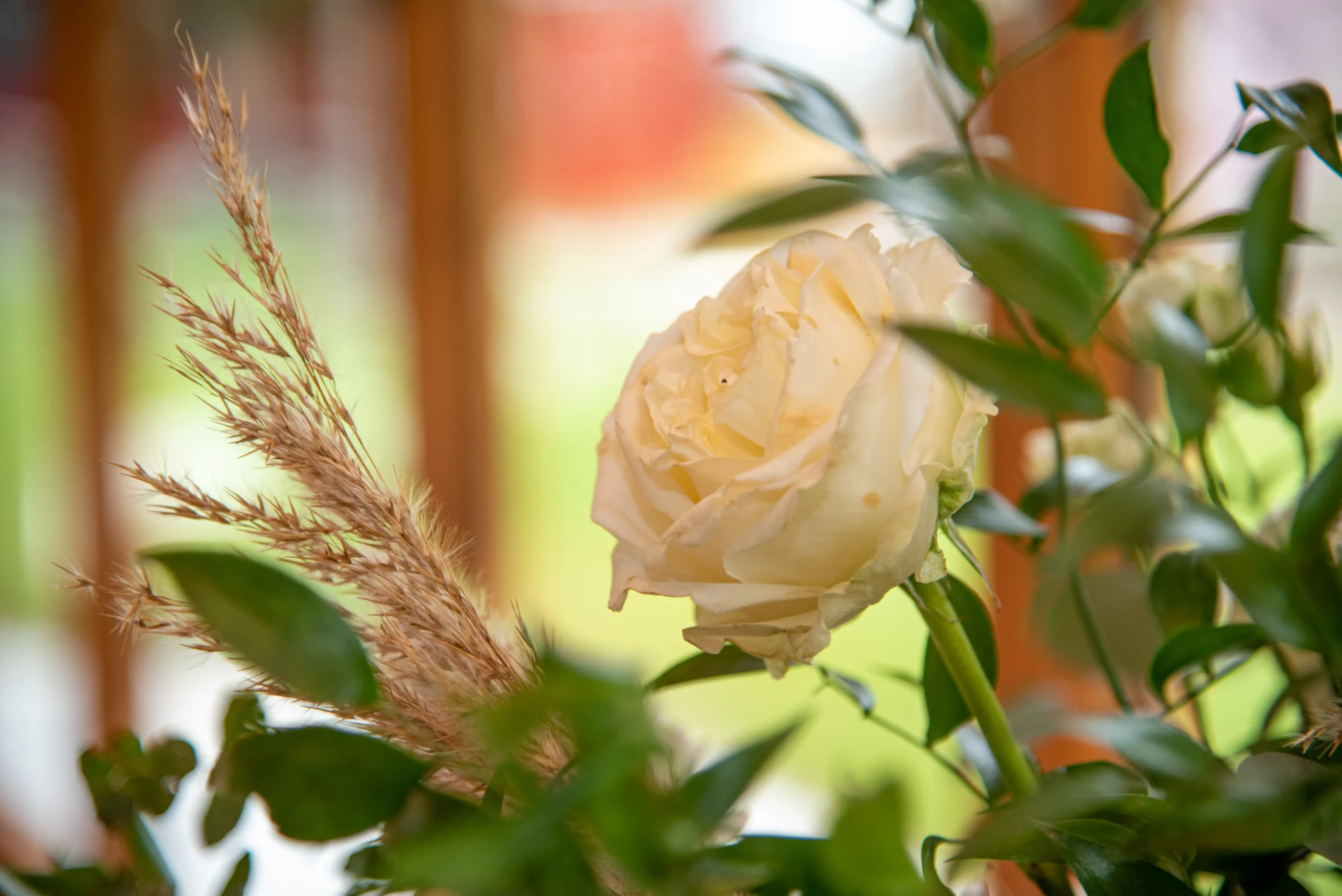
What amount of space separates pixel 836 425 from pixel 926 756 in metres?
1.18

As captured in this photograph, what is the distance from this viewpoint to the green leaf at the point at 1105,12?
37cm

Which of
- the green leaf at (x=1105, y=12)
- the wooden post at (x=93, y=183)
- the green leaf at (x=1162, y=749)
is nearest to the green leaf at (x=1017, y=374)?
the green leaf at (x=1162, y=749)

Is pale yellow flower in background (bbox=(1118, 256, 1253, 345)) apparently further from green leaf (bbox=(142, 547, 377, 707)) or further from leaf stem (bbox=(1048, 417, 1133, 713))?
green leaf (bbox=(142, 547, 377, 707))

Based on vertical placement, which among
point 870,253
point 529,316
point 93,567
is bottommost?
point 93,567

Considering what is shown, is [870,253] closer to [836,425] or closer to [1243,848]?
[836,425]

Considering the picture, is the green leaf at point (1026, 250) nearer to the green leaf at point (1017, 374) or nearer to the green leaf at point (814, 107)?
the green leaf at point (1017, 374)

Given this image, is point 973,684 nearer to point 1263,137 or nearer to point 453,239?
point 1263,137

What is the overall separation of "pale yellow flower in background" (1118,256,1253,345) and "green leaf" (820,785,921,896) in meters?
0.33

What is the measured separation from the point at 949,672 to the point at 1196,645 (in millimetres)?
82

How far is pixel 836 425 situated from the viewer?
253 mm

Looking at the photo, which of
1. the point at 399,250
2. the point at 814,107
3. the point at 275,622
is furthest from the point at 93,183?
the point at 275,622

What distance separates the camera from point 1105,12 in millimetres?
370

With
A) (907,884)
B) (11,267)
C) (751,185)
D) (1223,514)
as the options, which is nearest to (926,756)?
(751,185)

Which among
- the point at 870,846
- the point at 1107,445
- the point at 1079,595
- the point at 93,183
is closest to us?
the point at 870,846
